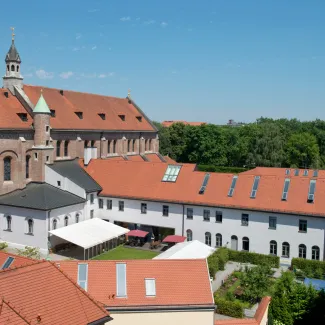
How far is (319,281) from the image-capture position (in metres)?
29.1

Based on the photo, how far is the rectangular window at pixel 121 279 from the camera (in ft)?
61.0

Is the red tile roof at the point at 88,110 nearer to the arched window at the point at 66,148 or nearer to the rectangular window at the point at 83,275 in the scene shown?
the arched window at the point at 66,148

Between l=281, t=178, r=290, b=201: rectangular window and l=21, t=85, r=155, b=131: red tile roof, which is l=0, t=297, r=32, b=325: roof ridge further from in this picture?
l=21, t=85, r=155, b=131: red tile roof

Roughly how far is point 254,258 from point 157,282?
1813cm

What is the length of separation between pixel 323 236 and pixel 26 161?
28.2 m

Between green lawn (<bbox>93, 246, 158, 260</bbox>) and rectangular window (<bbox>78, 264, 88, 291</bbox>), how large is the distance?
1659 cm

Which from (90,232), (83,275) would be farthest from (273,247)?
(83,275)

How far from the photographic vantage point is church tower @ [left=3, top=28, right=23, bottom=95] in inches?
1789

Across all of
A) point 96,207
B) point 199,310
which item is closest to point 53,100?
point 96,207

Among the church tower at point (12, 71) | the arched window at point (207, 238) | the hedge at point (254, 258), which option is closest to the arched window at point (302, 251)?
the hedge at point (254, 258)

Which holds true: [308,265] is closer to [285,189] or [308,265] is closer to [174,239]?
[285,189]

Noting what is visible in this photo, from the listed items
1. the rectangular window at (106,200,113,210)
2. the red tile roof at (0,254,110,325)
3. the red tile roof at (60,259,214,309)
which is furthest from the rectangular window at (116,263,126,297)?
the rectangular window at (106,200,113,210)

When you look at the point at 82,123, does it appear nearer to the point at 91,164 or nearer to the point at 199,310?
the point at 91,164

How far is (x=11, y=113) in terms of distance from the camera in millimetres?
42500
